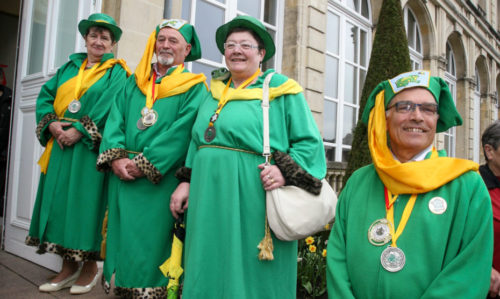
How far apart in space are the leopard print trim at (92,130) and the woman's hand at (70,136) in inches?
3.4

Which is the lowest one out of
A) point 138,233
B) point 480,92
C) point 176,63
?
point 138,233

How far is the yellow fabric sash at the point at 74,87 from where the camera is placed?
318cm

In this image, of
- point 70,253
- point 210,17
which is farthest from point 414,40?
point 70,253

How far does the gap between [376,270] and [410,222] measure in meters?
0.23

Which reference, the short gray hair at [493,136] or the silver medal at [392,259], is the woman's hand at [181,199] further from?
the short gray hair at [493,136]

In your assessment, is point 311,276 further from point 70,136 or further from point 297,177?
point 70,136

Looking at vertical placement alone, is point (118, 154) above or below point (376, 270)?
above

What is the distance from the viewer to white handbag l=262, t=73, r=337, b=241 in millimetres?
2014

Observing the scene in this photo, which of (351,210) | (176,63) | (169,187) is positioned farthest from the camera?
(176,63)

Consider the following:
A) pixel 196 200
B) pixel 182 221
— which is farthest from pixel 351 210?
pixel 182 221

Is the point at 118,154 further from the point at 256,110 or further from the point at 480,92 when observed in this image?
the point at 480,92

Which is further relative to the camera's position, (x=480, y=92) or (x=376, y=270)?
(x=480, y=92)

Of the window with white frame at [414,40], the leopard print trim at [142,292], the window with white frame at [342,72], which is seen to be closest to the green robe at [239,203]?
Result: the leopard print trim at [142,292]

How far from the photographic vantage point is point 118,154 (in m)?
2.62
